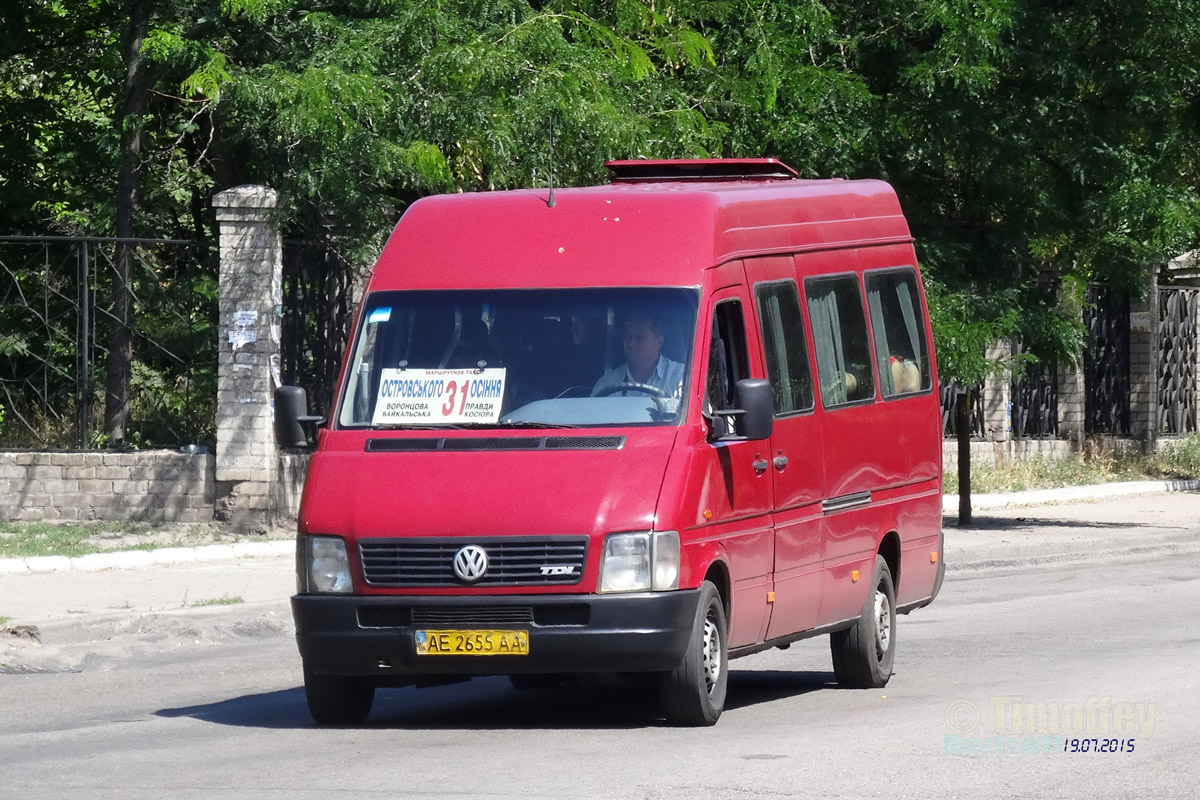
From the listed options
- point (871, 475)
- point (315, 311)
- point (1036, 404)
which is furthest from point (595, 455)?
point (1036, 404)

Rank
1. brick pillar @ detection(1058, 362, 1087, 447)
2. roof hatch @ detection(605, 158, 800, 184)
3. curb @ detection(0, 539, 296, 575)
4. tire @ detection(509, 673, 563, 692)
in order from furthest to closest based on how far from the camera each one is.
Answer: brick pillar @ detection(1058, 362, 1087, 447) < curb @ detection(0, 539, 296, 575) < roof hatch @ detection(605, 158, 800, 184) < tire @ detection(509, 673, 563, 692)

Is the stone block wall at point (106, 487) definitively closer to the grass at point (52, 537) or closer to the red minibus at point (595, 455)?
the grass at point (52, 537)

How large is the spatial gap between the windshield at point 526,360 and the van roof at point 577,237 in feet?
0.34

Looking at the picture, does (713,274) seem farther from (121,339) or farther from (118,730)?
(121,339)

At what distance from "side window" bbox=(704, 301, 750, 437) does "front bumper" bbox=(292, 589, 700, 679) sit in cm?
107

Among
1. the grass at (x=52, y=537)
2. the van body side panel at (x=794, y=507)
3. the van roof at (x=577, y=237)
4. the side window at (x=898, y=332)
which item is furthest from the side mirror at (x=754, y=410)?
the grass at (x=52, y=537)

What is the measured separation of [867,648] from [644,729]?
6.91ft

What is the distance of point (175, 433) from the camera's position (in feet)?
63.6

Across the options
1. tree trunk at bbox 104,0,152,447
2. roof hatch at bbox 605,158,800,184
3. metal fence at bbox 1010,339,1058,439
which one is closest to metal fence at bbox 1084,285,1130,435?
metal fence at bbox 1010,339,1058,439

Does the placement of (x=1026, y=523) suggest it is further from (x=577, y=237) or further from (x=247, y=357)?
(x=577, y=237)

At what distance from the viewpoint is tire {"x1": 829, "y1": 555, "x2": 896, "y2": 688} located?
11.0 meters

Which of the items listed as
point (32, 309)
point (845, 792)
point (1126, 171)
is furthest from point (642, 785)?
point (1126, 171)

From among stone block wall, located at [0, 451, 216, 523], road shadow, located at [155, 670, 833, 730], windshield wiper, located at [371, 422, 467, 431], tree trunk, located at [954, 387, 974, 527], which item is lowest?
tree trunk, located at [954, 387, 974, 527]

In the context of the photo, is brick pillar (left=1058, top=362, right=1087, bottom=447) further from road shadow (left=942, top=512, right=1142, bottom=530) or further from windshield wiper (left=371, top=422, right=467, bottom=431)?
windshield wiper (left=371, top=422, right=467, bottom=431)
